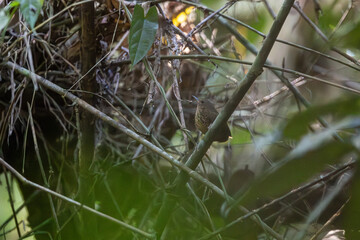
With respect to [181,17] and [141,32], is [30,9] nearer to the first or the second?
[141,32]

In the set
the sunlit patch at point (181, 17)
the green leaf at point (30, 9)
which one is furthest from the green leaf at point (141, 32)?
the sunlit patch at point (181, 17)

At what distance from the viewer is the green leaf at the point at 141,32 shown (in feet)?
2.96

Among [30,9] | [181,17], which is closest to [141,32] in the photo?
[30,9]

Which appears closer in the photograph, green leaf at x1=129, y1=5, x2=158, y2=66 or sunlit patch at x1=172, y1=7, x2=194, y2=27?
green leaf at x1=129, y1=5, x2=158, y2=66

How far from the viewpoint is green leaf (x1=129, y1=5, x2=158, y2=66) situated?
2.96ft

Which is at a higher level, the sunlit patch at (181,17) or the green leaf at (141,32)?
the sunlit patch at (181,17)

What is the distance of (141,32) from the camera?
3.05 feet

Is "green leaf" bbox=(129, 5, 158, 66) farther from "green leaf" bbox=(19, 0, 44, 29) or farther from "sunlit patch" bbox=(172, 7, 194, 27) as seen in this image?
"sunlit patch" bbox=(172, 7, 194, 27)

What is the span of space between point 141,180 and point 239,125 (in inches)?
17.1

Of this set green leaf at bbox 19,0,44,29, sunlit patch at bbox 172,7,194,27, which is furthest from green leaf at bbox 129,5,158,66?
sunlit patch at bbox 172,7,194,27

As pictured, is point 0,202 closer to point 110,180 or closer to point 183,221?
point 110,180

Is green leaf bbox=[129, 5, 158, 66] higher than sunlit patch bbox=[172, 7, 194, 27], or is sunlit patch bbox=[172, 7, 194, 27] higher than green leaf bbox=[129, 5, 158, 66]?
sunlit patch bbox=[172, 7, 194, 27]

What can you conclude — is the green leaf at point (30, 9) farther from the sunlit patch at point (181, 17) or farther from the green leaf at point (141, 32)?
the sunlit patch at point (181, 17)

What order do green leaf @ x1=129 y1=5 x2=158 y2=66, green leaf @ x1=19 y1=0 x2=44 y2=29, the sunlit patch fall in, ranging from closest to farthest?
green leaf @ x1=19 y1=0 x2=44 y2=29 < green leaf @ x1=129 y1=5 x2=158 y2=66 < the sunlit patch
